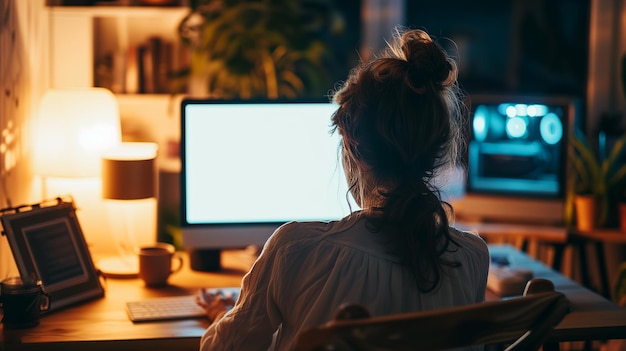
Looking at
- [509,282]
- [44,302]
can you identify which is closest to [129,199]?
[44,302]

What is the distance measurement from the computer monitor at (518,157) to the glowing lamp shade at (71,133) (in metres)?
1.51

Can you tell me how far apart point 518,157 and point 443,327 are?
85.6 inches

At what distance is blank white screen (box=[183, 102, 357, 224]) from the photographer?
7.32 feet

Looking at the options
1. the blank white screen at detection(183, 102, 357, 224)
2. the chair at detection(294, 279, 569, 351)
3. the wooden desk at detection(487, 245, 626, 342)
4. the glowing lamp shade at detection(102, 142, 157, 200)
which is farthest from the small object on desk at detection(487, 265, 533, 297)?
the glowing lamp shade at detection(102, 142, 157, 200)

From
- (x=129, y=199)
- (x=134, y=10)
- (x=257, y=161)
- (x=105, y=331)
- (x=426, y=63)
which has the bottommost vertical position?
(x=105, y=331)

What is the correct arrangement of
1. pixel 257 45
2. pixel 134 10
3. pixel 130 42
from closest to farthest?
pixel 257 45 → pixel 134 10 → pixel 130 42

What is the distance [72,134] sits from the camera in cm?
235

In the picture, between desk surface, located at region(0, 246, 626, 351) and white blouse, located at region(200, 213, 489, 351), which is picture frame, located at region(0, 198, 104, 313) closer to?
desk surface, located at region(0, 246, 626, 351)

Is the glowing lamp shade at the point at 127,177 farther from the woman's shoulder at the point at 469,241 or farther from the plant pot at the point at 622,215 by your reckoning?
the plant pot at the point at 622,215

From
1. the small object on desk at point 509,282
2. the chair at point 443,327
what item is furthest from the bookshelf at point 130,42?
the chair at point 443,327

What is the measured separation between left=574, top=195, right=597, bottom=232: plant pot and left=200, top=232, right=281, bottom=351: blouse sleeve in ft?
6.82

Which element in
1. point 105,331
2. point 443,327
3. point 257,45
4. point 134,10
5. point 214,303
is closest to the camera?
point 443,327

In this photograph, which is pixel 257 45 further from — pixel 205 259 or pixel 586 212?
pixel 205 259

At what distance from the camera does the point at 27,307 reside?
5.90ft
